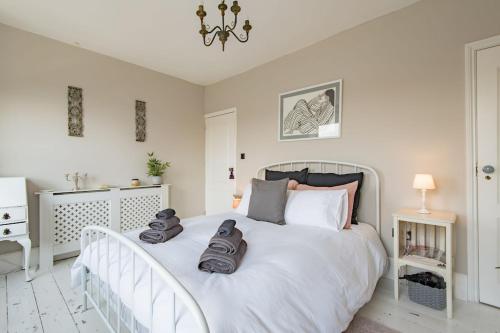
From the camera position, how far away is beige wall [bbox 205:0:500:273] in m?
2.01

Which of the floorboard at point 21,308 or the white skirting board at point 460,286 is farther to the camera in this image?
the white skirting board at point 460,286

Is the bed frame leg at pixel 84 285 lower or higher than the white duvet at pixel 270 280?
lower

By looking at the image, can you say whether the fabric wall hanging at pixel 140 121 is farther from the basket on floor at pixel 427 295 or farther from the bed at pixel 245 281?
the basket on floor at pixel 427 295

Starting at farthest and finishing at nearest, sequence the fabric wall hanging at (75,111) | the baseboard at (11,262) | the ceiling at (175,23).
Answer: the fabric wall hanging at (75,111), the baseboard at (11,262), the ceiling at (175,23)

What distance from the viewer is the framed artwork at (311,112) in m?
2.71

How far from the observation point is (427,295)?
189cm

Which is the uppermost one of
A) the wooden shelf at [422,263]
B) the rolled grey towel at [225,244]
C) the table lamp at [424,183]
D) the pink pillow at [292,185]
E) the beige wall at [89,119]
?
the beige wall at [89,119]

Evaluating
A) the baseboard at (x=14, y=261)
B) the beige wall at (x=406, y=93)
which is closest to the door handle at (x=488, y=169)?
the beige wall at (x=406, y=93)

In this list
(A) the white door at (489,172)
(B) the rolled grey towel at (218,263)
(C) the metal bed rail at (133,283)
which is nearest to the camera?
(C) the metal bed rail at (133,283)

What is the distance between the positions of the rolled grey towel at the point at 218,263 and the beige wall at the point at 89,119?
2.61 m

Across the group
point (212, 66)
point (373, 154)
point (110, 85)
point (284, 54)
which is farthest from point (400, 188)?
point (110, 85)

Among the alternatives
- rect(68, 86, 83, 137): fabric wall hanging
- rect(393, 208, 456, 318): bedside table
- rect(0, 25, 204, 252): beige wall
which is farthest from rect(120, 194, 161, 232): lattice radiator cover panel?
rect(393, 208, 456, 318): bedside table

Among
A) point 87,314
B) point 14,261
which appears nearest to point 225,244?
point 87,314

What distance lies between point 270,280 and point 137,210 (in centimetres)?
273
